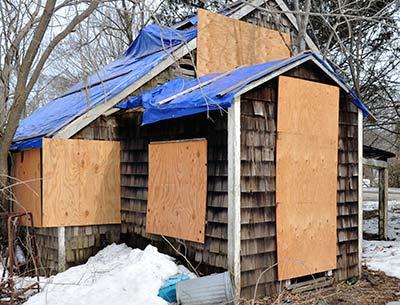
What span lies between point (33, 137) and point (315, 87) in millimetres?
4906

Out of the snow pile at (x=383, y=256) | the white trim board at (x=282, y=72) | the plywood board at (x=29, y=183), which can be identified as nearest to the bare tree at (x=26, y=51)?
the plywood board at (x=29, y=183)

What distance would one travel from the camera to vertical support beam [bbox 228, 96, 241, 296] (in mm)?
5629

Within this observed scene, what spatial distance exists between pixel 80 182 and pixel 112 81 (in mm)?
2397

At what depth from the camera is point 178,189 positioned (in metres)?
6.58

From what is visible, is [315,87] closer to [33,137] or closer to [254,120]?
[254,120]

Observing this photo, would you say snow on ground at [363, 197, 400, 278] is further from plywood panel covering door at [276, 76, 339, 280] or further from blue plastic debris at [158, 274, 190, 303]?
blue plastic debris at [158, 274, 190, 303]

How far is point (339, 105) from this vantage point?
6906 millimetres

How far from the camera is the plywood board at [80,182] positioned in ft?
24.1

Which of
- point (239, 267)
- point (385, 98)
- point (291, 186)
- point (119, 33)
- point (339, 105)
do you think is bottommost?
point (239, 267)

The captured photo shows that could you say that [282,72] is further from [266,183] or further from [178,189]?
[178,189]

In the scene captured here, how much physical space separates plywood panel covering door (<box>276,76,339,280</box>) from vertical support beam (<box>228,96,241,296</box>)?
73 centimetres

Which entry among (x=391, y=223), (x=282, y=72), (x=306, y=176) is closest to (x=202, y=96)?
(x=282, y=72)

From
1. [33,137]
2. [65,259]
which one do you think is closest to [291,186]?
[65,259]

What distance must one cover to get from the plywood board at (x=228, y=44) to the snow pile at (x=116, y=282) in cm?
363
